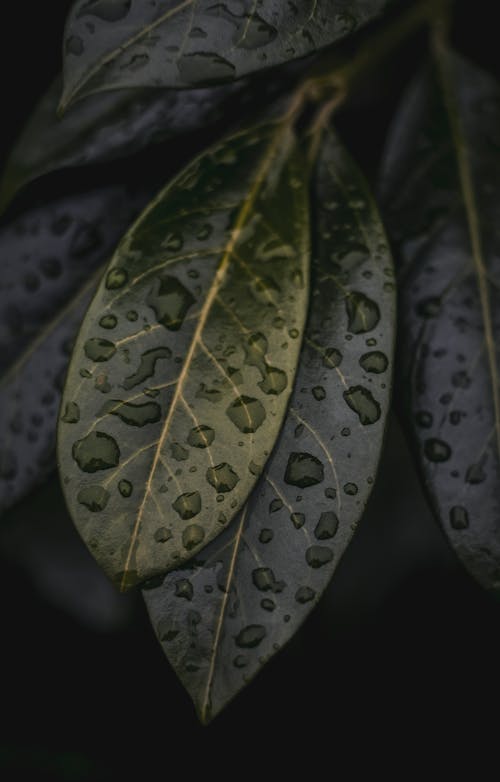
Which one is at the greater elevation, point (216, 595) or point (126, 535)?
point (126, 535)

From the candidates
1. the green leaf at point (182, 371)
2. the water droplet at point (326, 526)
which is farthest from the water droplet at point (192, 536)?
the water droplet at point (326, 526)

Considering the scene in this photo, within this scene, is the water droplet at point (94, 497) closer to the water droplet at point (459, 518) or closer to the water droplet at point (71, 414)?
the water droplet at point (71, 414)

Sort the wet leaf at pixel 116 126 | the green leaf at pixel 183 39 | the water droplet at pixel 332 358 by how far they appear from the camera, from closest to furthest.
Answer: the green leaf at pixel 183 39 → the water droplet at pixel 332 358 → the wet leaf at pixel 116 126

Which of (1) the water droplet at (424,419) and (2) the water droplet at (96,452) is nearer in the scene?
(2) the water droplet at (96,452)

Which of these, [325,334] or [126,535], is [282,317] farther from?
[126,535]

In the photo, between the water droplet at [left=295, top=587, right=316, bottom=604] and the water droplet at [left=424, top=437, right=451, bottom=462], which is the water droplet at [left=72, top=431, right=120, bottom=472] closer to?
the water droplet at [left=295, top=587, right=316, bottom=604]

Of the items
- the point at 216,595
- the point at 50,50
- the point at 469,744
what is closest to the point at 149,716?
the point at 469,744
